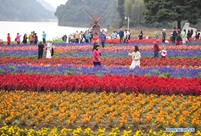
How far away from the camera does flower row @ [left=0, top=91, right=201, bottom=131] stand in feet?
34.8

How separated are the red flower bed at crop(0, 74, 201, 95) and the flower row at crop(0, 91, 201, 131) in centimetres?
36

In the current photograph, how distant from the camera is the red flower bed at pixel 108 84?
559 inches

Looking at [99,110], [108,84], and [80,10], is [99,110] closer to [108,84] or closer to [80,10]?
[108,84]

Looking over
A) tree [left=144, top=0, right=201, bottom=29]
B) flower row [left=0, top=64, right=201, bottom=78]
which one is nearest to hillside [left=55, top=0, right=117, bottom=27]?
tree [left=144, top=0, right=201, bottom=29]

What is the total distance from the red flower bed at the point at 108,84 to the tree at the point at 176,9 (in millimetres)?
34837

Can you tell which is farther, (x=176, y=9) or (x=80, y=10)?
(x=80, y=10)

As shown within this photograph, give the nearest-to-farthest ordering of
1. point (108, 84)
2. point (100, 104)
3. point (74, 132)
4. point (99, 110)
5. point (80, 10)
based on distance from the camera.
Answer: point (74, 132) → point (99, 110) → point (100, 104) → point (108, 84) → point (80, 10)

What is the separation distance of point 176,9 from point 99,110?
39.9 meters

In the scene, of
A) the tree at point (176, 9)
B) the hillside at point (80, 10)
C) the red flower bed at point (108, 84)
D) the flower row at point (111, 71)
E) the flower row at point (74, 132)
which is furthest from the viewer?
the hillside at point (80, 10)

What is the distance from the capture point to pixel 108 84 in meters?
14.9

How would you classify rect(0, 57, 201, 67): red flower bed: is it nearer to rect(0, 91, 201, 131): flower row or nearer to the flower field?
the flower field

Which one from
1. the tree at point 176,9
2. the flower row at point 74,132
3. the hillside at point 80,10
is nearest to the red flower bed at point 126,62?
the flower row at point 74,132

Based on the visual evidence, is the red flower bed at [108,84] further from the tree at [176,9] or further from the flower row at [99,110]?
the tree at [176,9]

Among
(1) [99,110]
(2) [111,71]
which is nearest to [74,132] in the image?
(1) [99,110]
